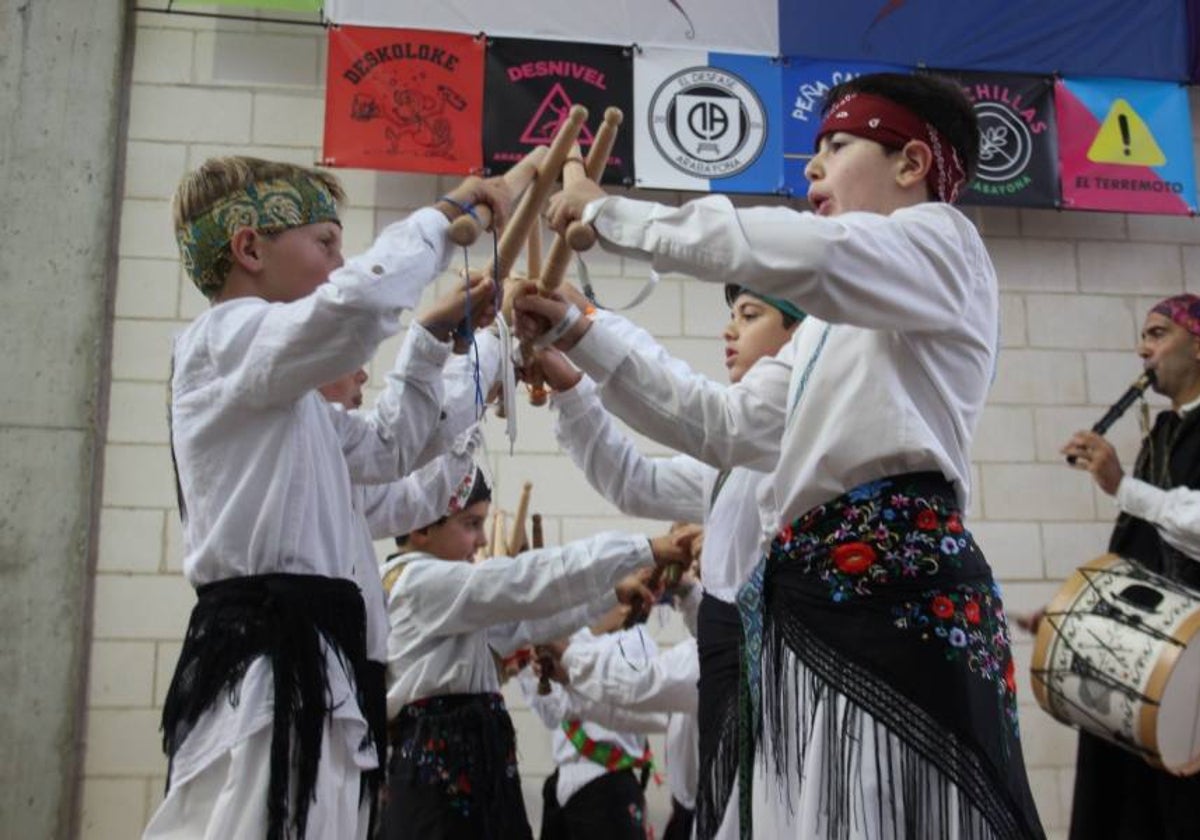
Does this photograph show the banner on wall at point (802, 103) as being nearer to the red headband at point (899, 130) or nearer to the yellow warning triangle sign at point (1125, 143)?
the yellow warning triangle sign at point (1125, 143)

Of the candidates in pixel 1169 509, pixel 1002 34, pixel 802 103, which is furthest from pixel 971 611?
pixel 1002 34

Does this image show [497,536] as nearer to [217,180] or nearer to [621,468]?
[621,468]

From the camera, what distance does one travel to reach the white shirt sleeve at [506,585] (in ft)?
9.97

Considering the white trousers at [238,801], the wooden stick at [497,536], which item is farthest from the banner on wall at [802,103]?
the white trousers at [238,801]

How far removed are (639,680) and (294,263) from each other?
216 centimetres

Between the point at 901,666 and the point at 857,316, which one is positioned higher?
the point at 857,316

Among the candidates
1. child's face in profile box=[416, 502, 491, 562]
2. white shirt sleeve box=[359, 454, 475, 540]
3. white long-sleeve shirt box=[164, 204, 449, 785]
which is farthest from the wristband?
child's face in profile box=[416, 502, 491, 562]

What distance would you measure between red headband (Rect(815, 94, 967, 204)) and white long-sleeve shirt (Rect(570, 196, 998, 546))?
19cm

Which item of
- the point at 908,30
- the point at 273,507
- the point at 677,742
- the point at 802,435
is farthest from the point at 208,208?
the point at 908,30

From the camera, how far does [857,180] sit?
1959mm

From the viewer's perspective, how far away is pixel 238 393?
6.09 ft

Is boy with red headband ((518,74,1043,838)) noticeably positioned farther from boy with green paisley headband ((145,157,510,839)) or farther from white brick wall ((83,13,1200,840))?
white brick wall ((83,13,1200,840))

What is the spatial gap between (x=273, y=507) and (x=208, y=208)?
561 millimetres

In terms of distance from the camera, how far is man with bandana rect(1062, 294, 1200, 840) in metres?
3.73
